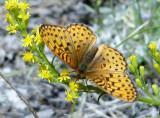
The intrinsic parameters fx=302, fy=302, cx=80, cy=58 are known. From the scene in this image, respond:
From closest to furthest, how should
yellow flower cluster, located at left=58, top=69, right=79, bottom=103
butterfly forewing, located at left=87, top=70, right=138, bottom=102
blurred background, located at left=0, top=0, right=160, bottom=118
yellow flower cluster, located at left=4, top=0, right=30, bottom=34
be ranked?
butterfly forewing, located at left=87, top=70, right=138, bottom=102 → yellow flower cluster, located at left=58, top=69, right=79, bottom=103 → yellow flower cluster, located at left=4, top=0, right=30, bottom=34 → blurred background, located at left=0, top=0, right=160, bottom=118

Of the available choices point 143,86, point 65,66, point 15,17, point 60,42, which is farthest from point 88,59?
point 65,66

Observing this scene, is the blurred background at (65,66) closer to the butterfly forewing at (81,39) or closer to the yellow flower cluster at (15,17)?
the yellow flower cluster at (15,17)

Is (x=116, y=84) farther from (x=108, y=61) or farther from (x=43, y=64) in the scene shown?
(x=43, y=64)

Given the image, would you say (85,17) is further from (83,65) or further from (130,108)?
(83,65)

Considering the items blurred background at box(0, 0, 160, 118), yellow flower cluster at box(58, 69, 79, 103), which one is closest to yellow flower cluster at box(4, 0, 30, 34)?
blurred background at box(0, 0, 160, 118)

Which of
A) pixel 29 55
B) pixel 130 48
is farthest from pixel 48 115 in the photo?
pixel 130 48

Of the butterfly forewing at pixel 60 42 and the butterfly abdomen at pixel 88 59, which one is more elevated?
the butterfly forewing at pixel 60 42

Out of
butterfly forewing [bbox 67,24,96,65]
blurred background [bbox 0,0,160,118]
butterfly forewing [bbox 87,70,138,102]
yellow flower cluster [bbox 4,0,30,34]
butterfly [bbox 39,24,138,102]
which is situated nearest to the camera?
butterfly forewing [bbox 87,70,138,102]

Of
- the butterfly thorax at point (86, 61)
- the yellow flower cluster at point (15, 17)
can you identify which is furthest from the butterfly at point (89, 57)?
the yellow flower cluster at point (15, 17)

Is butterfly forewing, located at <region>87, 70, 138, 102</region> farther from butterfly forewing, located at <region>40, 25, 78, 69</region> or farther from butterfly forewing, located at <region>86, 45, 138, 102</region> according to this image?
butterfly forewing, located at <region>40, 25, 78, 69</region>
